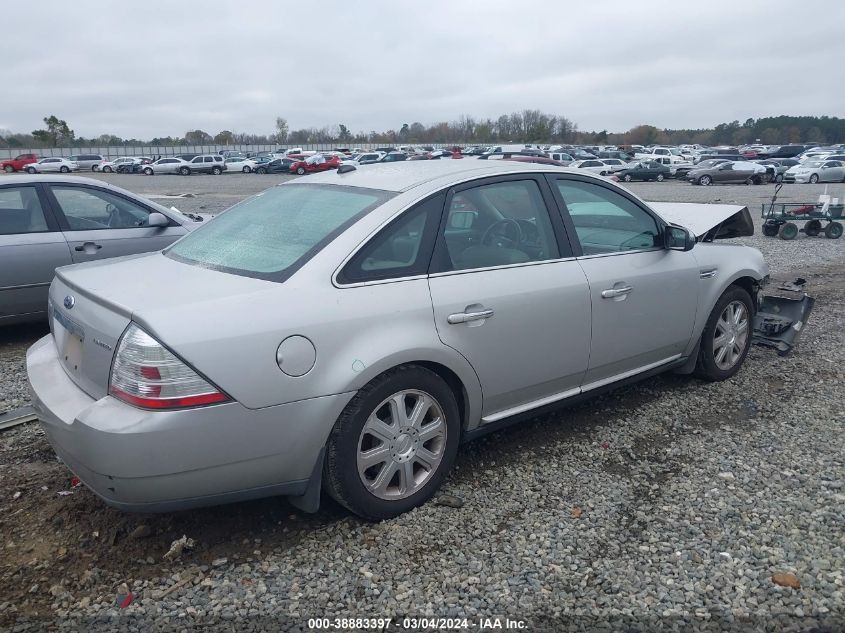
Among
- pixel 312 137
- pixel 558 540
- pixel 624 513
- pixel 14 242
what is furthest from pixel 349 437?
pixel 312 137

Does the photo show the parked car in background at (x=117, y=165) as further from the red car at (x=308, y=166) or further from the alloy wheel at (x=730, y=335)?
the alloy wheel at (x=730, y=335)

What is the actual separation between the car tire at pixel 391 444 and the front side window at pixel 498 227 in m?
0.65

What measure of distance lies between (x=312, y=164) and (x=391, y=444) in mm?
44720

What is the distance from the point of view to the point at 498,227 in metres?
3.79

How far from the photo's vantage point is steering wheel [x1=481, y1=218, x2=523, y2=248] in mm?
3713

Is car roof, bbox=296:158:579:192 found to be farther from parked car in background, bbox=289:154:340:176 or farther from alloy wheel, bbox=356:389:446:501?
parked car in background, bbox=289:154:340:176

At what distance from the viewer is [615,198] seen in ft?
14.6

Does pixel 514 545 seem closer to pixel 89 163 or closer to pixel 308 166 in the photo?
pixel 308 166

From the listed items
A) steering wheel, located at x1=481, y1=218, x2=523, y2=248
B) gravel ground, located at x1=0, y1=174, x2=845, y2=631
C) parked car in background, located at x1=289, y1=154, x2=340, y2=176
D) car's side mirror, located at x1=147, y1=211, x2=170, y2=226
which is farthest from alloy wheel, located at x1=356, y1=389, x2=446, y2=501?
parked car in background, located at x1=289, y1=154, x2=340, y2=176

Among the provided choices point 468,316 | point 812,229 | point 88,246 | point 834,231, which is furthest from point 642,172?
point 468,316

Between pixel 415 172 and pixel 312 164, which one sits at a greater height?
pixel 415 172

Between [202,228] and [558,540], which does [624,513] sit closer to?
[558,540]

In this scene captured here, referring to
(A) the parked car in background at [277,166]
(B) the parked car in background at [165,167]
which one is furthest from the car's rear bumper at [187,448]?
(B) the parked car in background at [165,167]

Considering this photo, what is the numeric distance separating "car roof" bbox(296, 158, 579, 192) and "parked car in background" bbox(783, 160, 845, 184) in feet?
117
